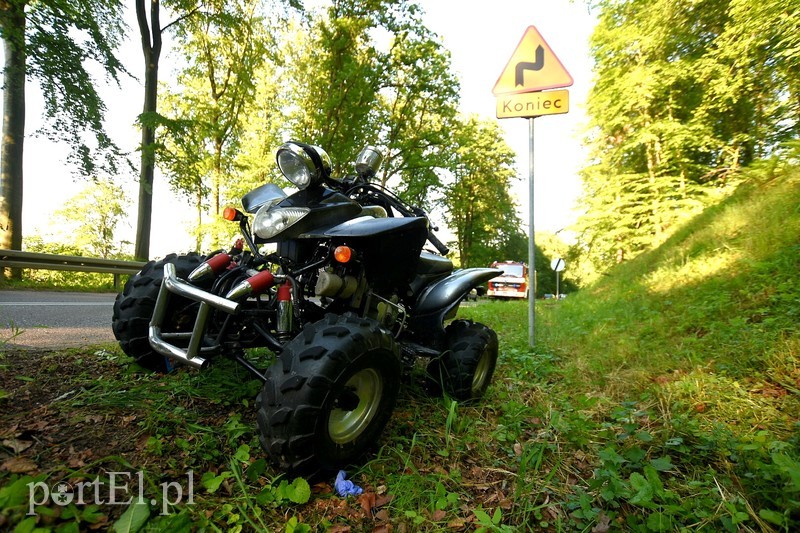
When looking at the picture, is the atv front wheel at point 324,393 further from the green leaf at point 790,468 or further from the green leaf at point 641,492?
the green leaf at point 790,468

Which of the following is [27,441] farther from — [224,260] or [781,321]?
[781,321]

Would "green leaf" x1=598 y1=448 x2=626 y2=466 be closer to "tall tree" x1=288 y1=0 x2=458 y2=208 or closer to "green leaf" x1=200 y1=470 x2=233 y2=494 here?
"green leaf" x1=200 y1=470 x2=233 y2=494

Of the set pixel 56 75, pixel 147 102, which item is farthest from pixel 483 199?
pixel 56 75

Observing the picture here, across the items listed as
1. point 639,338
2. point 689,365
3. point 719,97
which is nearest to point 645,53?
point 719,97

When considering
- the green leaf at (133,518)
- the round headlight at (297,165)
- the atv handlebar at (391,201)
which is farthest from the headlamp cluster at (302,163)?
the green leaf at (133,518)

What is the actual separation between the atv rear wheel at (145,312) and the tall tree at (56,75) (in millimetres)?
8358

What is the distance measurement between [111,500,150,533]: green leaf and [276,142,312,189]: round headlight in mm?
1475

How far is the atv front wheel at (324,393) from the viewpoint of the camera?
147cm

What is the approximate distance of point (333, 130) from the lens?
537 inches

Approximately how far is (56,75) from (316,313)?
9955mm

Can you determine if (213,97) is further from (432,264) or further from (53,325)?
(432,264)

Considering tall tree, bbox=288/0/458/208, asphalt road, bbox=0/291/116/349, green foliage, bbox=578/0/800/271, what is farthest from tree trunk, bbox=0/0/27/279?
green foliage, bbox=578/0/800/271

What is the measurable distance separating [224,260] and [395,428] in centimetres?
130

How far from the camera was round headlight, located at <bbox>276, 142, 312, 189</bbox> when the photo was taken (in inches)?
78.5
